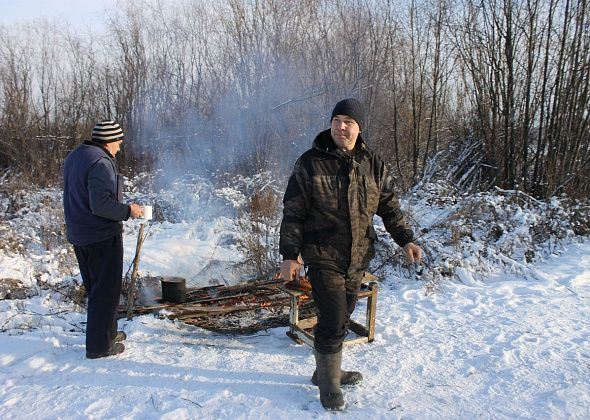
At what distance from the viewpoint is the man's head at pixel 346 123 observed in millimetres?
2918

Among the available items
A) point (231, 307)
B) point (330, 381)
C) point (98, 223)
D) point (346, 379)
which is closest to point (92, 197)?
point (98, 223)

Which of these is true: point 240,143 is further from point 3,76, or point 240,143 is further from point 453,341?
point 453,341

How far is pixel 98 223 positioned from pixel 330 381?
2036 mm

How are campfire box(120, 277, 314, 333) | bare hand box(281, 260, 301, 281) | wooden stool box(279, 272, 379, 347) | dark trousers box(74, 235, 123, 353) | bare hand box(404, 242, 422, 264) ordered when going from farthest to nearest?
1. campfire box(120, 277, 314, 333)
2. wooden stool box(279, 272, 379, 347)
3. dark trousers box(74, 235, 123, 353)
4. bare hand box(404, 242, 422, 264)
5. bare hand box(281, 260, 301, 281)

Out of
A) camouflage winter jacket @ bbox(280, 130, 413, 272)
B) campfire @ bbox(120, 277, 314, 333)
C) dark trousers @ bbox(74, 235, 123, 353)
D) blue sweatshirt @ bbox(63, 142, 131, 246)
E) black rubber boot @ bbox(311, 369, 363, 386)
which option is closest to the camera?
camouflage winter jacket @ bbox(280, 130, 413, 272)

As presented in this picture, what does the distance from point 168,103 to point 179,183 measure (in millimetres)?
3823

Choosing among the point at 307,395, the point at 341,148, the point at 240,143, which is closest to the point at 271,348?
the point at 307,395

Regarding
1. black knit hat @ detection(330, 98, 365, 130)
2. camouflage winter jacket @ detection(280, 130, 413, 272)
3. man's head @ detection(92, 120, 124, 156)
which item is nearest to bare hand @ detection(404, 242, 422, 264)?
camouflage winter jacket @ detection(280, 130, 413, 272)

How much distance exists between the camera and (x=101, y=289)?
3.55m

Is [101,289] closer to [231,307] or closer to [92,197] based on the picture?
[92,197]

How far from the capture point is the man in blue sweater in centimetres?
344

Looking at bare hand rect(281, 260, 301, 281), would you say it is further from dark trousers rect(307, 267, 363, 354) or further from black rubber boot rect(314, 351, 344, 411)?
black rubber boot rect(314, 351, 344, 411)

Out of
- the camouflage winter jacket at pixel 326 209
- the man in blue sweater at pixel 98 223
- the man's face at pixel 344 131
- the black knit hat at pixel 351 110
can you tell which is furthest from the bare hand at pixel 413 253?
the man in blue sweater at pixel 98 223

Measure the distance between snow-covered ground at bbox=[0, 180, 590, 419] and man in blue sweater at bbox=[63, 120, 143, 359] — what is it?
0.31m
